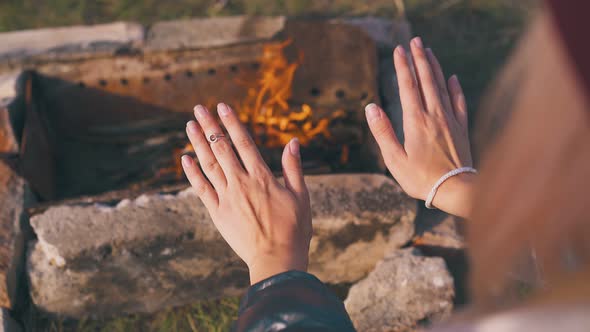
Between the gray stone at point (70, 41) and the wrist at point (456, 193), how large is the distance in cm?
211

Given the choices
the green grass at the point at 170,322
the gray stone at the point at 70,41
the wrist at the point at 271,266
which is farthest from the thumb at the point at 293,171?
the gray stone at the point at 70,41

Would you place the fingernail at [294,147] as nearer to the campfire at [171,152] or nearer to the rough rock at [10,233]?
the campfire at [171,152]

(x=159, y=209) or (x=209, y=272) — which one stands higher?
(x=159, y=209)

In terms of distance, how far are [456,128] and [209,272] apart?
4.83 feet

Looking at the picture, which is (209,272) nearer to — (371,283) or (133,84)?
(371,283)

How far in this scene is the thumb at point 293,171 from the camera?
1663mm

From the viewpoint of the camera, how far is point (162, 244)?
8.11ft

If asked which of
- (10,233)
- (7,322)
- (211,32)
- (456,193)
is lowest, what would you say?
(7,322)

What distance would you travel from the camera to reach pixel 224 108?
5.93ft

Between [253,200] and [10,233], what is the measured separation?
1.52 meters

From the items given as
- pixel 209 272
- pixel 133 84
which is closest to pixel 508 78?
pixel 209 272

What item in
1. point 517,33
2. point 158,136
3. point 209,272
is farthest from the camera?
point 517,33

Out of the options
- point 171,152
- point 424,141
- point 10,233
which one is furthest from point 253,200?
point 171,152

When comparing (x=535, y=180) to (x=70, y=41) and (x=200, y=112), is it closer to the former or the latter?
(x=200, y=112)
